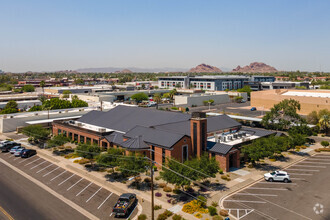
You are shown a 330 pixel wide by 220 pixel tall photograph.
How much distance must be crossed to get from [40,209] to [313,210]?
106 ft

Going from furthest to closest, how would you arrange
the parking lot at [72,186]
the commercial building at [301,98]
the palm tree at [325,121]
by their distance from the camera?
the commercial building at [301,98] < the palm tree at [325,121] < the parking lot at [72,186]

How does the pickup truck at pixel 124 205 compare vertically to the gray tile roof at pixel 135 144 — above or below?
below

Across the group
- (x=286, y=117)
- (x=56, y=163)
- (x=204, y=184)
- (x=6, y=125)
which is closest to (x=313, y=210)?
(x=204, y=184)

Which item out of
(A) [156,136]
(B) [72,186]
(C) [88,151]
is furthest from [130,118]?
(B) [72,186]

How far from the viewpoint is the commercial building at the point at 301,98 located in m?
90.3

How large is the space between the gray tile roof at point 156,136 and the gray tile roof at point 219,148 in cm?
581

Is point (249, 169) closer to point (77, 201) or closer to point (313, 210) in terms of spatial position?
point (313, 210)

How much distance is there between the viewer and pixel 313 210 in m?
30.7

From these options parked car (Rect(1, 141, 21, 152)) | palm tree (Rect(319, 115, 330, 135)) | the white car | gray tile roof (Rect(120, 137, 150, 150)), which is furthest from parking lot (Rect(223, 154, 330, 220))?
parked car (Rect(1, 141, 21, 152))

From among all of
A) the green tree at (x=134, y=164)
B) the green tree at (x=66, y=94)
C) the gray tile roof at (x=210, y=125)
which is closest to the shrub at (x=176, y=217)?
the green tree at (x=134, y=164)

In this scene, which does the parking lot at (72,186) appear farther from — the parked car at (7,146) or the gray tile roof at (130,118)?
the gray tile roof at (130,118)

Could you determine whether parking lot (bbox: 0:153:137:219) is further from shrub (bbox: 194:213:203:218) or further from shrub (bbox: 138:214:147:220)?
shrub (bbox: 194:213:203:218)

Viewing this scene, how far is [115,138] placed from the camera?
5309 cm

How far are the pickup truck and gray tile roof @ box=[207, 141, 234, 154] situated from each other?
17.9 m
